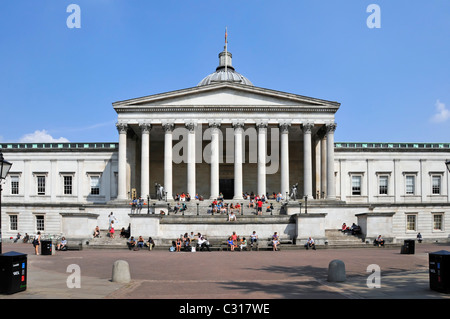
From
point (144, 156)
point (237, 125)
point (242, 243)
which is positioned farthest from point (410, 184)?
point (144, 156)

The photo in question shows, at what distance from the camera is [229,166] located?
2397 inches

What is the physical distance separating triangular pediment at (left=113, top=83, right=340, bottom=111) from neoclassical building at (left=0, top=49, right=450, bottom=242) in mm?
121

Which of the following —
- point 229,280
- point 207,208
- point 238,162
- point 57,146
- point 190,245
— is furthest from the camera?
point 57,146

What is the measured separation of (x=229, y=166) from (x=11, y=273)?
1877 inches

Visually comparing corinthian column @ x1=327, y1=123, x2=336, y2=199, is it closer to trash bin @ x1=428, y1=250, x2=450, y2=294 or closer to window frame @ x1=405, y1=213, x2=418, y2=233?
window frame @ x1=405, y1=213, x2=418, y2=233

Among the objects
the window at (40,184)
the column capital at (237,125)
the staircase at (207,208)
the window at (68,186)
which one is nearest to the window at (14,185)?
the window at (40,184)

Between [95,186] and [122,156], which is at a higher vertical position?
[122,156]

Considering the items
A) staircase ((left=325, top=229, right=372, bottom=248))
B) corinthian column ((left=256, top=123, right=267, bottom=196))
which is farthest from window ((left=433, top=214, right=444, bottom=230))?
corinthian column ((left=256, top=123, right=267, bottom=196))

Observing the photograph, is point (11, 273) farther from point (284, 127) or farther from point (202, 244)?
point (284, 127)
